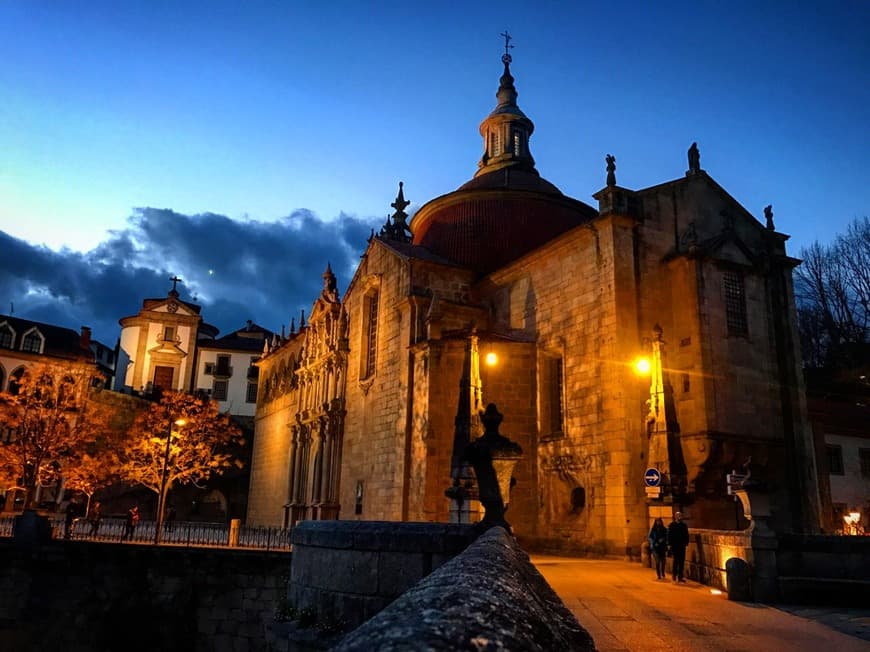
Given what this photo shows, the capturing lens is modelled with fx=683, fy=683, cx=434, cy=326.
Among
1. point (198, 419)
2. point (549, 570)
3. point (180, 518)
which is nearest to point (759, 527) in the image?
point (549, 570)

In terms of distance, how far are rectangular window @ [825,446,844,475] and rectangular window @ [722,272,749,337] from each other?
45.7 feet

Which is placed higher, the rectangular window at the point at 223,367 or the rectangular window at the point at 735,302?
the rectangular window at the point at 223,367

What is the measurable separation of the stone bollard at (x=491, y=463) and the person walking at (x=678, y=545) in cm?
359

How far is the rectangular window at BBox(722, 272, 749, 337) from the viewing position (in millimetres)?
23125

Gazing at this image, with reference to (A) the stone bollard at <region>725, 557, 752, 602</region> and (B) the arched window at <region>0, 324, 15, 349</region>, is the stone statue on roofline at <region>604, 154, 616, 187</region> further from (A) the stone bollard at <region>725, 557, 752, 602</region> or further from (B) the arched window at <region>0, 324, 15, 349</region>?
(B) the arched window at <region>0, 324, 15, 349</region>

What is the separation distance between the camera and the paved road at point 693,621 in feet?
25.1

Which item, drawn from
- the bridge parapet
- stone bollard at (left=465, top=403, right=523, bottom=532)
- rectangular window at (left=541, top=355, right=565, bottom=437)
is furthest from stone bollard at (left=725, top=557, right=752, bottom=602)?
rectangular window at (left=541, top=355, right=565, bottom=437)

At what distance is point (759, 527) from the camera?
1215 centimetres

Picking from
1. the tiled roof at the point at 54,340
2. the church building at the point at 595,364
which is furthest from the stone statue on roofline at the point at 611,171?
the tiled roof at the point at 54,340

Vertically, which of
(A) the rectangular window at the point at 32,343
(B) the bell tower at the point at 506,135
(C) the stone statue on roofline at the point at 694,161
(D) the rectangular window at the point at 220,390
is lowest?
(D) the rectangular window at the point at 220,390

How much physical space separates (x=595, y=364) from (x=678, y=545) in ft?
28.3

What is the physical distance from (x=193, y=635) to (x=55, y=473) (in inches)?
748

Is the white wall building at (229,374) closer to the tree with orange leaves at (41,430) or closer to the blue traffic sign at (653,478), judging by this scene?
the tree with orange leaves at (41,430)

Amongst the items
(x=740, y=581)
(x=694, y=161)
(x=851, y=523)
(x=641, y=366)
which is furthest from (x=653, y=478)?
(x=851, y=523)
